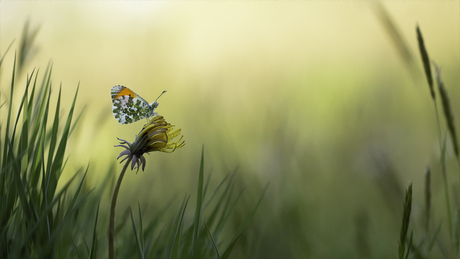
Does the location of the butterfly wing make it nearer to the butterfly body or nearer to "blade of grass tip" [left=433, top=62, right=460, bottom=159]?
the butterfly body

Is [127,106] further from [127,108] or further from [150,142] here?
[150,142]

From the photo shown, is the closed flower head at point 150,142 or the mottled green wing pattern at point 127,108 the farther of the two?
the mottled green wing pattern at point 127,108

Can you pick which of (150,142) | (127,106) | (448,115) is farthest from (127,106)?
(448,115)

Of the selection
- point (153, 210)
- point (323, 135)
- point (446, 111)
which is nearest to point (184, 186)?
point (153, 210)

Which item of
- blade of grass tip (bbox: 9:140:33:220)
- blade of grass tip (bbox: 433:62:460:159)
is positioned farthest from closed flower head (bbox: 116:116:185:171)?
blade of grass tip (bbox: 433:62:460:159)

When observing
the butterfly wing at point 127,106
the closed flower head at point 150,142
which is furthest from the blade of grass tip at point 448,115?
the butterfly wing at point 127,106

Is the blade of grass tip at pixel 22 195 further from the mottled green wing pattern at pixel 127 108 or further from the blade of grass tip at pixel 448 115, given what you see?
the blade of grass tip at pixel 448 115
